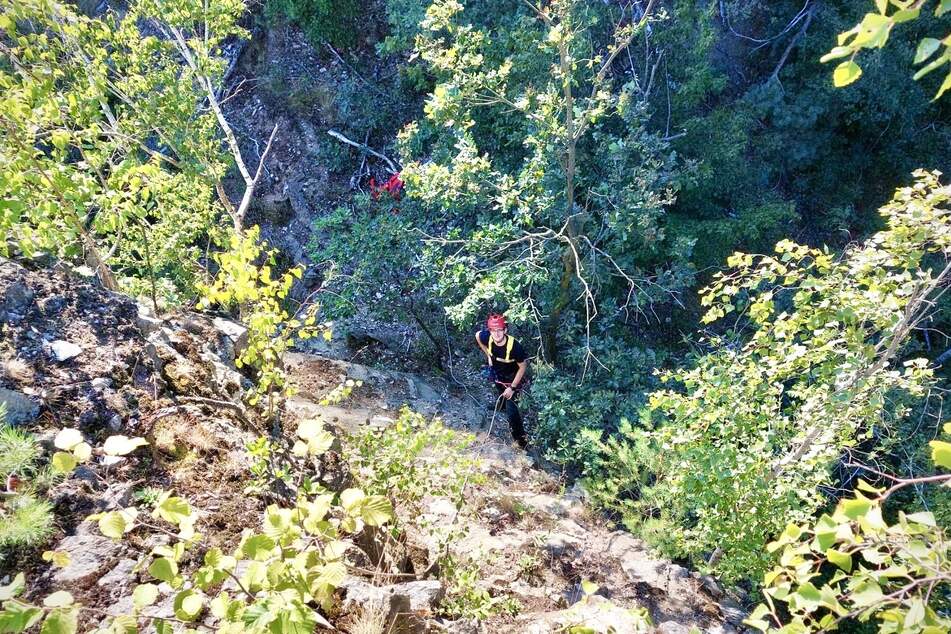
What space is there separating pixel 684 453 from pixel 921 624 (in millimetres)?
2758

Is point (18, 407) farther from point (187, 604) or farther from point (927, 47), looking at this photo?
point (927, 47)

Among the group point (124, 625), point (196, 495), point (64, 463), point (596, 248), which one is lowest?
point (196, 495)

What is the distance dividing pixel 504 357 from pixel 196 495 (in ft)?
12.4

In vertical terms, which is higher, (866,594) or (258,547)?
(866,594)

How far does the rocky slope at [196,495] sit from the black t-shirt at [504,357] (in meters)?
1.34

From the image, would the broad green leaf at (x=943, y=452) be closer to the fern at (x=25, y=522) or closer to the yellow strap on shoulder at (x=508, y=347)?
the fern at (x=25, y=522)

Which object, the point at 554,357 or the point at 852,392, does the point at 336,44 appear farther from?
the point at 852,392

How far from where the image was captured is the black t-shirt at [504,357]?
21.1 feet

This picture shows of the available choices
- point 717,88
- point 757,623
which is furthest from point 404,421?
point 717,88

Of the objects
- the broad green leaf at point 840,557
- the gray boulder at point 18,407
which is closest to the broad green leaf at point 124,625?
the gray boulder at point 18,407

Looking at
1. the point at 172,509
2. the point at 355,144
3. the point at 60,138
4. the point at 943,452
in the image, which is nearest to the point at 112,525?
the point at 172,509

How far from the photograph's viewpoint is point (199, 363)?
4516mm

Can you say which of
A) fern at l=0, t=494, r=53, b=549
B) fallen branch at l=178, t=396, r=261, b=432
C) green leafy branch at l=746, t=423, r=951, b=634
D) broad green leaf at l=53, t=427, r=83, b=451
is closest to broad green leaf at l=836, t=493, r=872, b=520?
green leafy branch at l=746, t=423, r=951, b=634

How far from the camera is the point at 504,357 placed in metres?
6.43
